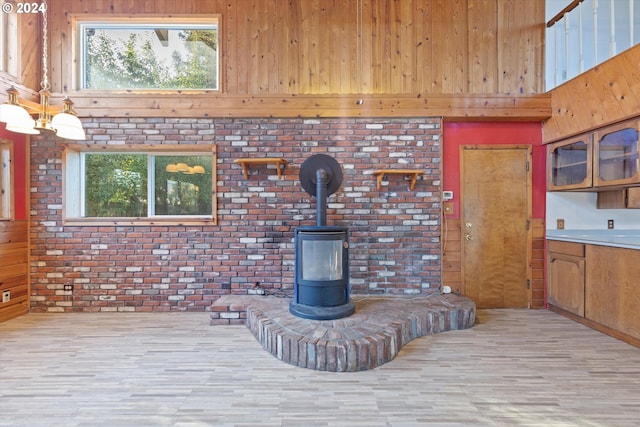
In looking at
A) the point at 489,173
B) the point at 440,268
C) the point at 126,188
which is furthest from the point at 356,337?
the point at 126,188

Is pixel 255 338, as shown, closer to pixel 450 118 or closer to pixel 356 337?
pixel 356 337

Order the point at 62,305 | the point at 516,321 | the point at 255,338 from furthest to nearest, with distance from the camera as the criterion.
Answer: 1. the point at 62,305
2. the point at 516,321
3. the point at 255,338

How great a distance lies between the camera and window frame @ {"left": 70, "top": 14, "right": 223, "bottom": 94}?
347 cm

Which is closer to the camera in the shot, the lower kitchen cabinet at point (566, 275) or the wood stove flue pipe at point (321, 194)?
the wood stove flue pipe at point (321, 194)

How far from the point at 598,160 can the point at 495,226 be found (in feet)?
3.75

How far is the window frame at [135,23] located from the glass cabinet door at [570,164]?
4072mm

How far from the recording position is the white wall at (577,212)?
350cm

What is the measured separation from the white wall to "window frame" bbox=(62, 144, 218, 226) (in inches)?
159

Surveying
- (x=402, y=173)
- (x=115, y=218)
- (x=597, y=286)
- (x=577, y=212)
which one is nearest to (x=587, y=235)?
(x=577, y=212)

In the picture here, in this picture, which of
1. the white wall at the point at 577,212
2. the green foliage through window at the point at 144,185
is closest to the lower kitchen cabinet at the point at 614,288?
the white wall at the point at 577,212

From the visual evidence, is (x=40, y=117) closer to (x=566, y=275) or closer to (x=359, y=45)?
(x=359, y=45)

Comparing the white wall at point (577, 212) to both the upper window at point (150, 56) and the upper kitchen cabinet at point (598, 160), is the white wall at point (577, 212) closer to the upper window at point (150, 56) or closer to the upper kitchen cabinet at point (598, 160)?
the upper kitchen cabinet at point (598, 160)

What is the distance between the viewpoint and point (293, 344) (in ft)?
7.44

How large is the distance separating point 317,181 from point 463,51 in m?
2.44
